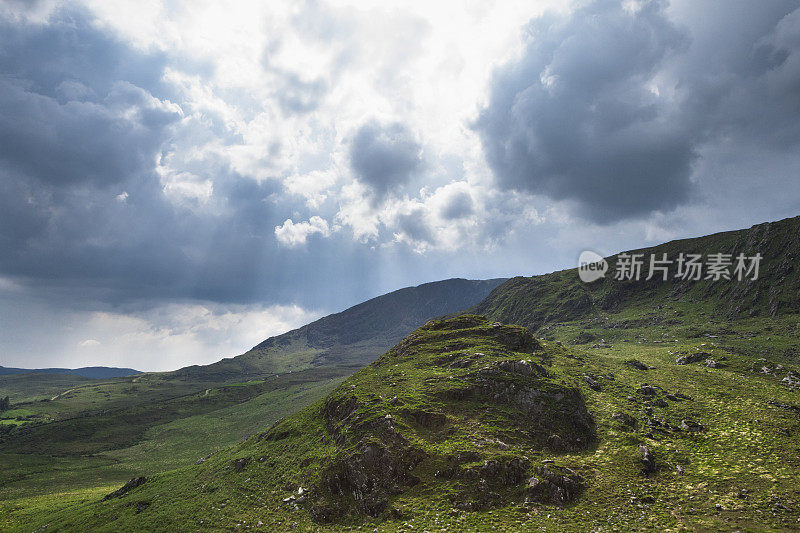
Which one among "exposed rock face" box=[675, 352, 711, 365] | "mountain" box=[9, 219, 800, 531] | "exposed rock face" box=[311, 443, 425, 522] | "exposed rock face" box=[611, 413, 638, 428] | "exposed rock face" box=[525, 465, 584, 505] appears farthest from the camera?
"exposed rock face" box=[675, 352, 711, 365]

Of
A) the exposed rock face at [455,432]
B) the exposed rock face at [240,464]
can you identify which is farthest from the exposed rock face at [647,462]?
the exposed rock face at [240,464]

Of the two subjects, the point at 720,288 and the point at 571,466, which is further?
the point at 720,288

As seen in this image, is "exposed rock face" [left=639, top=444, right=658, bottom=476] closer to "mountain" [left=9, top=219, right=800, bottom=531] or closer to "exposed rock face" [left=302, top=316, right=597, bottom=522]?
"mountain" [left=9, top=219, right=800, bottom=531]

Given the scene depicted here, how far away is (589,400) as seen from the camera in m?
44.7

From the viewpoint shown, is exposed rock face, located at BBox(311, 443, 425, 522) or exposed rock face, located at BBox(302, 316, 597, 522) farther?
exposed rock face, located at BBox(311, 443, 425, 522)

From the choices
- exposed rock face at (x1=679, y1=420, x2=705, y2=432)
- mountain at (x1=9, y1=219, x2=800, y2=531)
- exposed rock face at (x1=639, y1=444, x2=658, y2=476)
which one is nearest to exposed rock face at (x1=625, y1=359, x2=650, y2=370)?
Answer: mountain at (x1=9, y1=219, x2=800, y2=531)

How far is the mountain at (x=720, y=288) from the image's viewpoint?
117812 mm

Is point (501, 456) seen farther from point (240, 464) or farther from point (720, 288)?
point (720, 288)

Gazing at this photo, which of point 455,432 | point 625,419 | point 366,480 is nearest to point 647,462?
point 625,419

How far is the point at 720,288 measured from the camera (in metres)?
137

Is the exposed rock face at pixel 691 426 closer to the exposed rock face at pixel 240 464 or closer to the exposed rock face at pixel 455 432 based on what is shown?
the exposed rock face at pixel 455 432

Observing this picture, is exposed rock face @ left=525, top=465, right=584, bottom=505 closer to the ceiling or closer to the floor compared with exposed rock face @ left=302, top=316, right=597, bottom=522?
closer to the floor

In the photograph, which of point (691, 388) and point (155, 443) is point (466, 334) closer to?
point (691, 388)

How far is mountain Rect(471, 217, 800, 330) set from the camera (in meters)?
118
